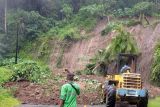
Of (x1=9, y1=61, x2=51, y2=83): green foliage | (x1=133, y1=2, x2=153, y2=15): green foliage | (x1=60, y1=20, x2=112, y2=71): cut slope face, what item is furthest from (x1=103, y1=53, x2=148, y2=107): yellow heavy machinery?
(x1=133, y1=2, x2=153, y2=15): green foliage

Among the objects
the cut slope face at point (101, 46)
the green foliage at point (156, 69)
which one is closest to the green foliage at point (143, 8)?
the cut slope face at point (101, 46)

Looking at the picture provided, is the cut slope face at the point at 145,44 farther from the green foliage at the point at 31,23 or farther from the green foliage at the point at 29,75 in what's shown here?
the green foliage at the point at 31,23

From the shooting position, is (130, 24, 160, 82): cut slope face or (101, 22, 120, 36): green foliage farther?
(101, 22, 120, 36): green foliage

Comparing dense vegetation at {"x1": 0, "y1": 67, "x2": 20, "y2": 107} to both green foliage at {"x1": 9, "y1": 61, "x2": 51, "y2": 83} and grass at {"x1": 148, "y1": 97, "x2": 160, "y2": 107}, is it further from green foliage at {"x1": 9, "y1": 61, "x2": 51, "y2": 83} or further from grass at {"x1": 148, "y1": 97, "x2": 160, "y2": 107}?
grass at {"x1": 148, "y1": 97, "x2": 160, "y2": 107}

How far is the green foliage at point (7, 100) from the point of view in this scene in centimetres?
2276

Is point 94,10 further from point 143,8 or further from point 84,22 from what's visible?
point 143,8

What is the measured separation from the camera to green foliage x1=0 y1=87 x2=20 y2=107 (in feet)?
74.7

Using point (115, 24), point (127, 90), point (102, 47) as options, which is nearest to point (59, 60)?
point (102, 47)

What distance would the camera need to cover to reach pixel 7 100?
2388cm

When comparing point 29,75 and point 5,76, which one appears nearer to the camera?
point 29,75

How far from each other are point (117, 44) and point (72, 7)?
24477mm

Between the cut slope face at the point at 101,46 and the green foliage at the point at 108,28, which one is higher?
the green foliage at the point at 108,28

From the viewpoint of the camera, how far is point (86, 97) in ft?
80.7

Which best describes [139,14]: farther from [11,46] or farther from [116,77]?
[116,77]
